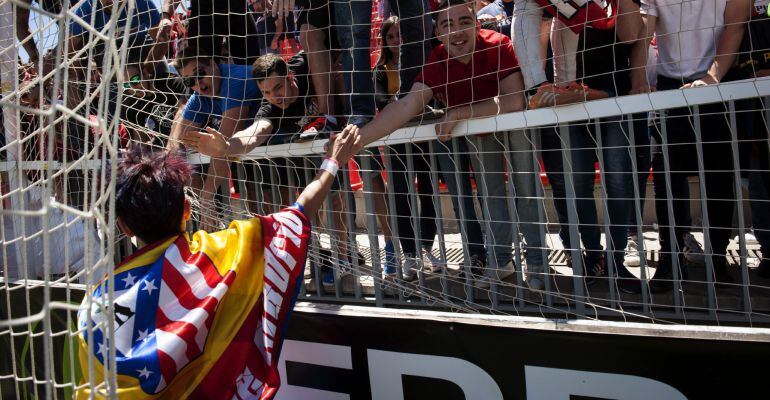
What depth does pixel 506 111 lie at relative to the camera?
317cm

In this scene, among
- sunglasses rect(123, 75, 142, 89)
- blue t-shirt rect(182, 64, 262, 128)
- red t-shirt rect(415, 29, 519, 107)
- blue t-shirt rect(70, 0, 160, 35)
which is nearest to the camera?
red t-shirt rect(415, 29, 519, 107)

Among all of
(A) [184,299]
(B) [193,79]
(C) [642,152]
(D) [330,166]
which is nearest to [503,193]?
(C) [642,152]

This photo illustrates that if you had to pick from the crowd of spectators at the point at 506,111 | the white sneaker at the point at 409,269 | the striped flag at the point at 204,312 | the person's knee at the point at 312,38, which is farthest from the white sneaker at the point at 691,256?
the person's knee at the point at 312,38

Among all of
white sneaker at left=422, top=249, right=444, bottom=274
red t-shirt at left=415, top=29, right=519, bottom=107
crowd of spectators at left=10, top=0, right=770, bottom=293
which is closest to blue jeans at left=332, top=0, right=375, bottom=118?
crowd of spectators at left=10, top=0, right=770, bottom=293

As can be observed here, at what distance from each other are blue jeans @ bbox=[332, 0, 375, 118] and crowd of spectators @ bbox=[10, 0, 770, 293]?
0.01m

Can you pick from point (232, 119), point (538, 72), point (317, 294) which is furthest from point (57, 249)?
point (538, 72)

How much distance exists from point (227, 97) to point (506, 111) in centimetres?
170

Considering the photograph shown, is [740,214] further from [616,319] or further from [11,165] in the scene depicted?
[11,165]

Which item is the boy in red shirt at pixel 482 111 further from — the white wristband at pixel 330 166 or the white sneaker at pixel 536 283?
the white wristband at pixel 330 166

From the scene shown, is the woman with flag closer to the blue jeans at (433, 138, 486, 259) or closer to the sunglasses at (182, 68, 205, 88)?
the blue jeans at (433, 138, 486, 259)

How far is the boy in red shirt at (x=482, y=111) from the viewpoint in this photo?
317 cm

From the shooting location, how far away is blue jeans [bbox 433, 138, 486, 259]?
327 cm

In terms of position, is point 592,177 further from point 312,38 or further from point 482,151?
point 312,38

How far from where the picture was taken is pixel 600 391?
2.58 meters
